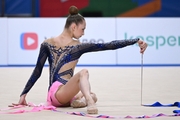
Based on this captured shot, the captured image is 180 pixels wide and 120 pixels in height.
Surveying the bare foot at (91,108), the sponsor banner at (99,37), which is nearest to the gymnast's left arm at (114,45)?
the bare foot at (91,108)

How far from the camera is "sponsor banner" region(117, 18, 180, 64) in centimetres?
1074

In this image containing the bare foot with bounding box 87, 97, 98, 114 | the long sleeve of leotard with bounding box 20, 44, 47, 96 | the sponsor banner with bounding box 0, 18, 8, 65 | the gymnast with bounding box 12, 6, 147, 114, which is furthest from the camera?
the sponsor banner with bounding box 0, 18, 8, 65

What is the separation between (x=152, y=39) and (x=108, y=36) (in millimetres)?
959

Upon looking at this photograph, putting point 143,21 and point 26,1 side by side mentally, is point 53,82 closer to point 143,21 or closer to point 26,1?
point 143,21

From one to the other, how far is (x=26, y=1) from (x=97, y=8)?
1.78 m

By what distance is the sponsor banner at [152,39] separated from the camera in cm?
1074

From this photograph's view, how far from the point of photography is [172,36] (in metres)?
10.8

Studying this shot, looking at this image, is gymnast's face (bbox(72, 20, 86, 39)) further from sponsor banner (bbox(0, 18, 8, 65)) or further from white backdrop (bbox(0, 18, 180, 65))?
sponsor banner (bbox(0, 18, 8, 65))

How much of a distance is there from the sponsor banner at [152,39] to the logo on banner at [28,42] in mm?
1829

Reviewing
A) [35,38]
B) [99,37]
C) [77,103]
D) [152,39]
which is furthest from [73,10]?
[152,39]

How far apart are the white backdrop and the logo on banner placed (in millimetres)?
43

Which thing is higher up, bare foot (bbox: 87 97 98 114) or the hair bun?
the hair bun

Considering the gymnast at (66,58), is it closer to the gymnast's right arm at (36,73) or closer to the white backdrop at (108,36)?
the gymnast's right arm at (36,73)

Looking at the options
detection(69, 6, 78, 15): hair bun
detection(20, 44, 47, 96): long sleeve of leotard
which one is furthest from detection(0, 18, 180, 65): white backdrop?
detection(69, 6, 78, 15): hair bun
